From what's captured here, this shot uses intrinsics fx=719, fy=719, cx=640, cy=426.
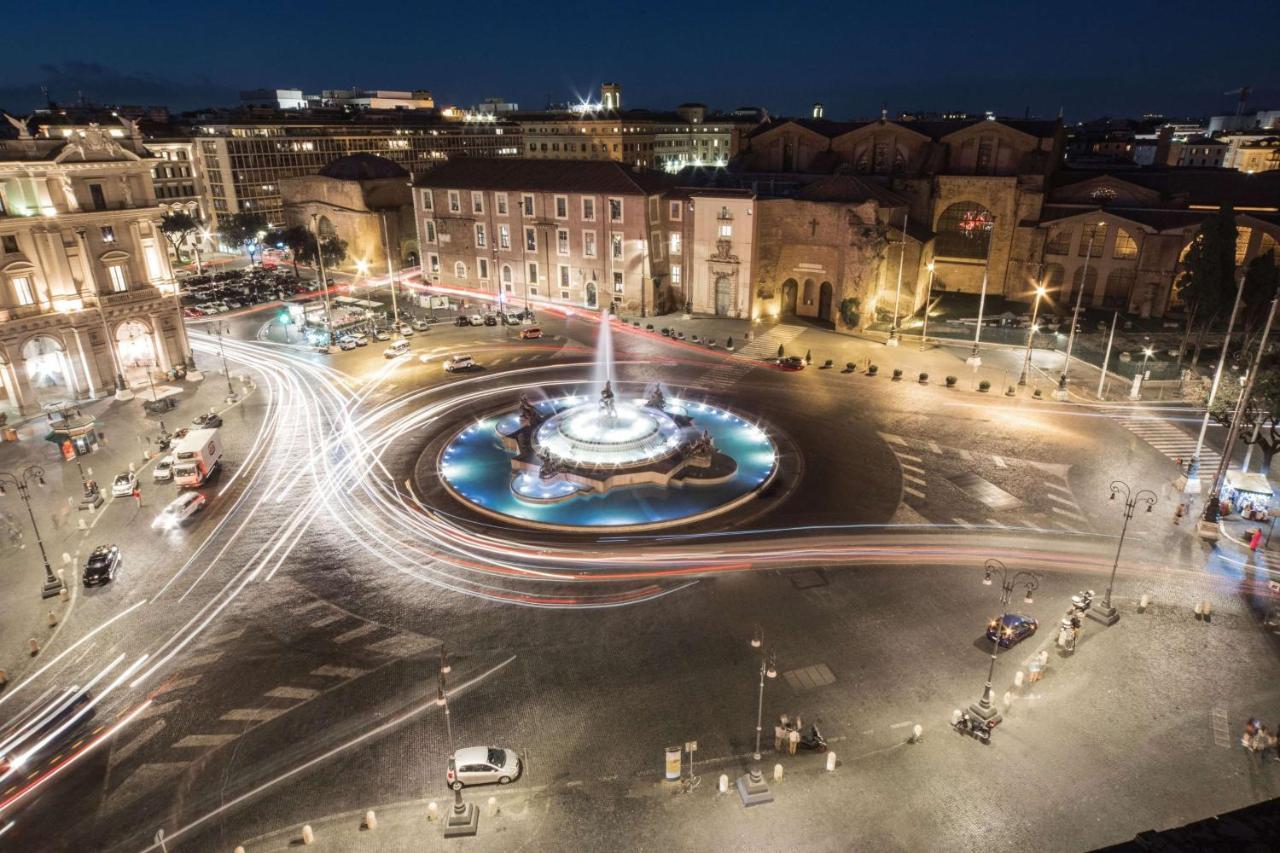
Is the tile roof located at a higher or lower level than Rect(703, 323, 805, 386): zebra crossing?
higher

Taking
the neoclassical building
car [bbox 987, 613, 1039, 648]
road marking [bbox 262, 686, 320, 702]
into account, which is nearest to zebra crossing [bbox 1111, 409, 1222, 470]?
car [bbox 987, 613, 1039, 648]

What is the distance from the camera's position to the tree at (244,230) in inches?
4316

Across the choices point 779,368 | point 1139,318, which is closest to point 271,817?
point 779,368

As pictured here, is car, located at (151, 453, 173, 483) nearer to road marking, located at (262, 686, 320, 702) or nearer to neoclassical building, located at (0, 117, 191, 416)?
neoclassical building, located at (0, 117, 191, 416)

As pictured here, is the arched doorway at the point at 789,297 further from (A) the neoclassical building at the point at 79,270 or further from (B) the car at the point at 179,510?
(A) the neoclassical building at the point at 79,270

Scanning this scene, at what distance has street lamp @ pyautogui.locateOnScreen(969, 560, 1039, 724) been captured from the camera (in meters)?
24.0

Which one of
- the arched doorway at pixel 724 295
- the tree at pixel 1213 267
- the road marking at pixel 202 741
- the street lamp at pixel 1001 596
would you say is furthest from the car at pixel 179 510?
the tree at pixel 1213 267

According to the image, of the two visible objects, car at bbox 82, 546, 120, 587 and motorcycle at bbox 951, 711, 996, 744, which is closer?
motorcycle at bbox 951, 711, 996, 744

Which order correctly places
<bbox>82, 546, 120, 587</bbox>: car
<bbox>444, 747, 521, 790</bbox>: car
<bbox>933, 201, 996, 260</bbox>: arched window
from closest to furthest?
<bbox>444, 747, 521, 790</bbox>: car < <bbox>82, 546, 120, 587</bbox>: car < <bbox>933, 201, 996, 260</bbox>: arched window

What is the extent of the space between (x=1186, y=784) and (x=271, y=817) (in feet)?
89.5

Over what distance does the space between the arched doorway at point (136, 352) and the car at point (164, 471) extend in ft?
64.8

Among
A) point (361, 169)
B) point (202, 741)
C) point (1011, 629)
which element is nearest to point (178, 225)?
point (361, 169)

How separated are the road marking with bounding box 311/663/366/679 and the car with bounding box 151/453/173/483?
21808 millimetres

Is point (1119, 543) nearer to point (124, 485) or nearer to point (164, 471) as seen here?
point (164, 471)
